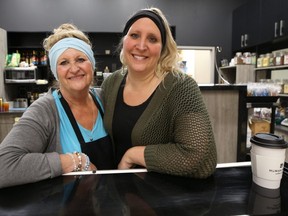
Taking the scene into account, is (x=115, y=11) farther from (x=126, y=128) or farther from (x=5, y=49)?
(x=126, y=128)

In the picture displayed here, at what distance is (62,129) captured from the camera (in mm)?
1238

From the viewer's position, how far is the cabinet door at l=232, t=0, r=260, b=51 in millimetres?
5055

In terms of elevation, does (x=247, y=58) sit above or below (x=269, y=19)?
below

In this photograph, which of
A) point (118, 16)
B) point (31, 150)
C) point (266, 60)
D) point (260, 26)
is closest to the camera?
point (31, 150)

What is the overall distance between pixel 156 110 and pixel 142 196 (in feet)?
1.52

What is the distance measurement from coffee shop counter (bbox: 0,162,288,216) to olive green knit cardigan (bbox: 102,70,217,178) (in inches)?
2.0

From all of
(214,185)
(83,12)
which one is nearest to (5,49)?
(83,12)

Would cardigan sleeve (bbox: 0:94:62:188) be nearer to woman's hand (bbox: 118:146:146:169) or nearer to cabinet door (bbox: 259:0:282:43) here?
woman's hand (bbox: 118:146:146:169)

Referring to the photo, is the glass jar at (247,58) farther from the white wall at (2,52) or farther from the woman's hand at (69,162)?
the woman's hand at (69,162)

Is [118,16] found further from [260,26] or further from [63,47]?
[63,47]

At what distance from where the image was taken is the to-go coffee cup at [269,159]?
894 mm

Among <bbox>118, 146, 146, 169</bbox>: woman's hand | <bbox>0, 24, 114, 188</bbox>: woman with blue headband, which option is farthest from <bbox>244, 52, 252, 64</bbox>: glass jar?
<bbox>118, 146, 146, 169</bbox>: woman's hand

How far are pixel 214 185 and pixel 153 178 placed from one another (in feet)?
0.72

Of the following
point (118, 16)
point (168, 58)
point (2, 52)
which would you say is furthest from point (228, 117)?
point (2, 52)
